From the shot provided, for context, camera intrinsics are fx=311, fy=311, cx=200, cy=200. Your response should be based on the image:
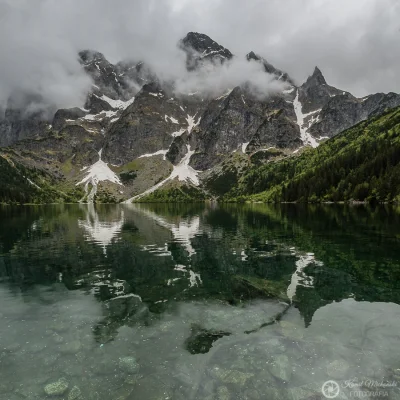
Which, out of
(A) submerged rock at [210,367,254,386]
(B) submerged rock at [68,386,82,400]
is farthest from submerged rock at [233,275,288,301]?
(B) submerged rock at [68,386,82,400]

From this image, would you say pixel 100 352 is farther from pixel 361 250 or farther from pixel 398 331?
pixel 361 250

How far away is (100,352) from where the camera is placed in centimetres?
1727

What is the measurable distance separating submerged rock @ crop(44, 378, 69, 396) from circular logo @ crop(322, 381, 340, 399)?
11.4 meters

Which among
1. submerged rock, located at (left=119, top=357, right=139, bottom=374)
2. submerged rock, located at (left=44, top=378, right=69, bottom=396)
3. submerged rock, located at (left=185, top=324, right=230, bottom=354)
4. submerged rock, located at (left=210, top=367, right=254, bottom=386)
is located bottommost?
submerged rock, located at (left=44, top=378, right=69, bottom=396)

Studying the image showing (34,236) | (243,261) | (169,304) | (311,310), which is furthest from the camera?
(34,236)

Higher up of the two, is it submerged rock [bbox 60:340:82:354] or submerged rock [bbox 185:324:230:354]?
submerged rock [bbox 185:324:230:354]

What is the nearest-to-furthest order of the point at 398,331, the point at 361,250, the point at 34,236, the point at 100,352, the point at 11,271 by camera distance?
the point at 100,352, the point at 398,331, the point at 11,271, the point at 361,250, the point at 34,236

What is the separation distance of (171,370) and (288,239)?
152 feet

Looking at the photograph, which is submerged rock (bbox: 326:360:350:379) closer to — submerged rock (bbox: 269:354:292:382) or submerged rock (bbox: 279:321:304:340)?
submerged rock (bbox: 269:354:292:382)

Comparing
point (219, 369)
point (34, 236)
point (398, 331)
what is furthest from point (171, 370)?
point (34, 236)

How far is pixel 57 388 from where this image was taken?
1398 cm

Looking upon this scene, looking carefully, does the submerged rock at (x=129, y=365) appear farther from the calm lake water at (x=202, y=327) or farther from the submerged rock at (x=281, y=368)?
the submerged rock at (x=281, y=368)

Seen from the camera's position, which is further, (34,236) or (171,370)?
(34,236)

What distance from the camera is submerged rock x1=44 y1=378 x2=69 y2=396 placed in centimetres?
1366
